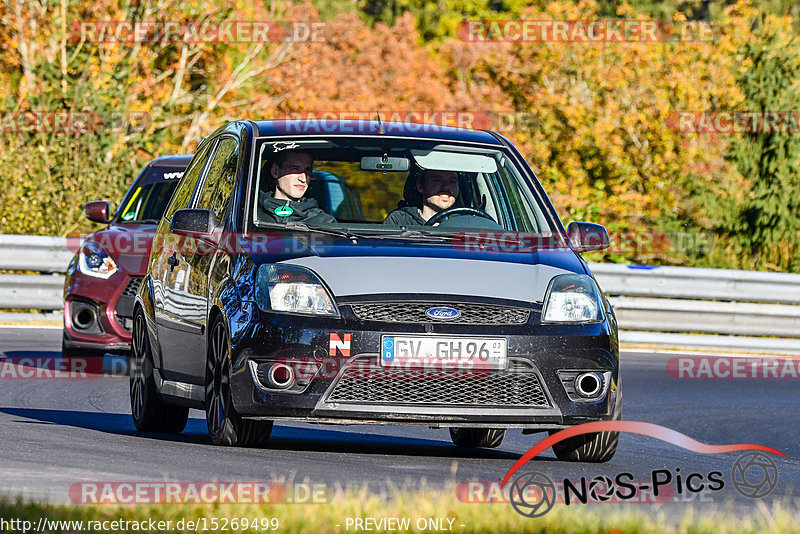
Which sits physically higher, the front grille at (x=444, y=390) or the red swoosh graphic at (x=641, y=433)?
the front grille at (x=444, y=390)

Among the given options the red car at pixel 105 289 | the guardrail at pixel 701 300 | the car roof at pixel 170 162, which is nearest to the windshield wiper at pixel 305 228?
the red car at pixel 105 289

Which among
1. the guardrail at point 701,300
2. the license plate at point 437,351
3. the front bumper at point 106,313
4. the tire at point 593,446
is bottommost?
the guardrail at point 701,300

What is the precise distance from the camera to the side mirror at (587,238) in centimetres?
870

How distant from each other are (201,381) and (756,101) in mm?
21240

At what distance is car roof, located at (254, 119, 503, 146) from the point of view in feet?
29.1

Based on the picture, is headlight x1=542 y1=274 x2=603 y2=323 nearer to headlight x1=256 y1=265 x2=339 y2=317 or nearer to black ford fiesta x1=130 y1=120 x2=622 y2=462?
black ford fiesta x1=130 y1=120 x2=622 y2=462

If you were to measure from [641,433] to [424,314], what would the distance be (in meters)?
3.59

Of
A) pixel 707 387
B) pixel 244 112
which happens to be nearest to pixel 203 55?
pixel 244 112

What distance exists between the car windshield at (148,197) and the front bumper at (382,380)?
265 inches

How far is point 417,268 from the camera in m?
7.77

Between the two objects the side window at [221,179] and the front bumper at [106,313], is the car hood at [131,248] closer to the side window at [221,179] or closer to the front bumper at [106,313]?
the front bumper at [106,313]

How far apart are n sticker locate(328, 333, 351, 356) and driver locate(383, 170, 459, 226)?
1405mm

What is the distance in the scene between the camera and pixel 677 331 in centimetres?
1902

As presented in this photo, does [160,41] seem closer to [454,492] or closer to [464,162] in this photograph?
[464,162]
